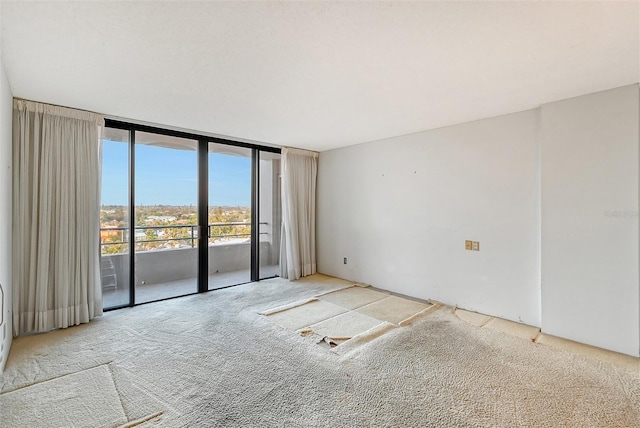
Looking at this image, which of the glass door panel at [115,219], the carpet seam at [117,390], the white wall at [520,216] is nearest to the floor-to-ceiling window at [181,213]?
the glass door panel at [115,219]

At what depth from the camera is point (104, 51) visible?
6.51ft

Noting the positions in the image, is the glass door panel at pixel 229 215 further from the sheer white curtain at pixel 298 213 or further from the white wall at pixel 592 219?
the white wall at pixel 592 219

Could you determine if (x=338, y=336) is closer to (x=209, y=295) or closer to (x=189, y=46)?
(x=209, y=295)

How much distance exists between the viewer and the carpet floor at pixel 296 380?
1.81 m

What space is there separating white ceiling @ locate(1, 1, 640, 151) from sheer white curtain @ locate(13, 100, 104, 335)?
0.97 ft

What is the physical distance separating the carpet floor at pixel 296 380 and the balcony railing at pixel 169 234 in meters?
1.13

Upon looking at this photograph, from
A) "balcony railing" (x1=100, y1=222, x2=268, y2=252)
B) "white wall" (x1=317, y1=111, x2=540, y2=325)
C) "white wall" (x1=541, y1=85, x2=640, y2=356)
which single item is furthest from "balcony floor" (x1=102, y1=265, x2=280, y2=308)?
"white wall" (x1=541, y1=85, x2=640, y2=356)

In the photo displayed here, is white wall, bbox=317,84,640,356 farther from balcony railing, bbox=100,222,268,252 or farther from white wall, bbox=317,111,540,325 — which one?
balcony railing, bbox=100,222,268,252

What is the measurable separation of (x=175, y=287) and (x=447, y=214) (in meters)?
4.26

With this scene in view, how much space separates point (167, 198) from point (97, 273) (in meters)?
1.53

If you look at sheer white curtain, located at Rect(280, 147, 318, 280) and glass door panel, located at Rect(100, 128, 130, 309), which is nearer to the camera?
glass door panel, located at Rect(100, 128, 130, 309)

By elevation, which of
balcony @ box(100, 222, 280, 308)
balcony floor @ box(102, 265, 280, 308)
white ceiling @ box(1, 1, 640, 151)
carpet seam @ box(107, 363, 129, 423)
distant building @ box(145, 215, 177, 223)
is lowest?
carpet seam @ box(107, 363, 129, 423)

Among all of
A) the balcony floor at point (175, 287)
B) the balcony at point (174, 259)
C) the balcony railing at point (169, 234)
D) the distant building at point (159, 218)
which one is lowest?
the balcony floor at point (175, 287)

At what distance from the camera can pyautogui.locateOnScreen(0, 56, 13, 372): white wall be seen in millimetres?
2237
